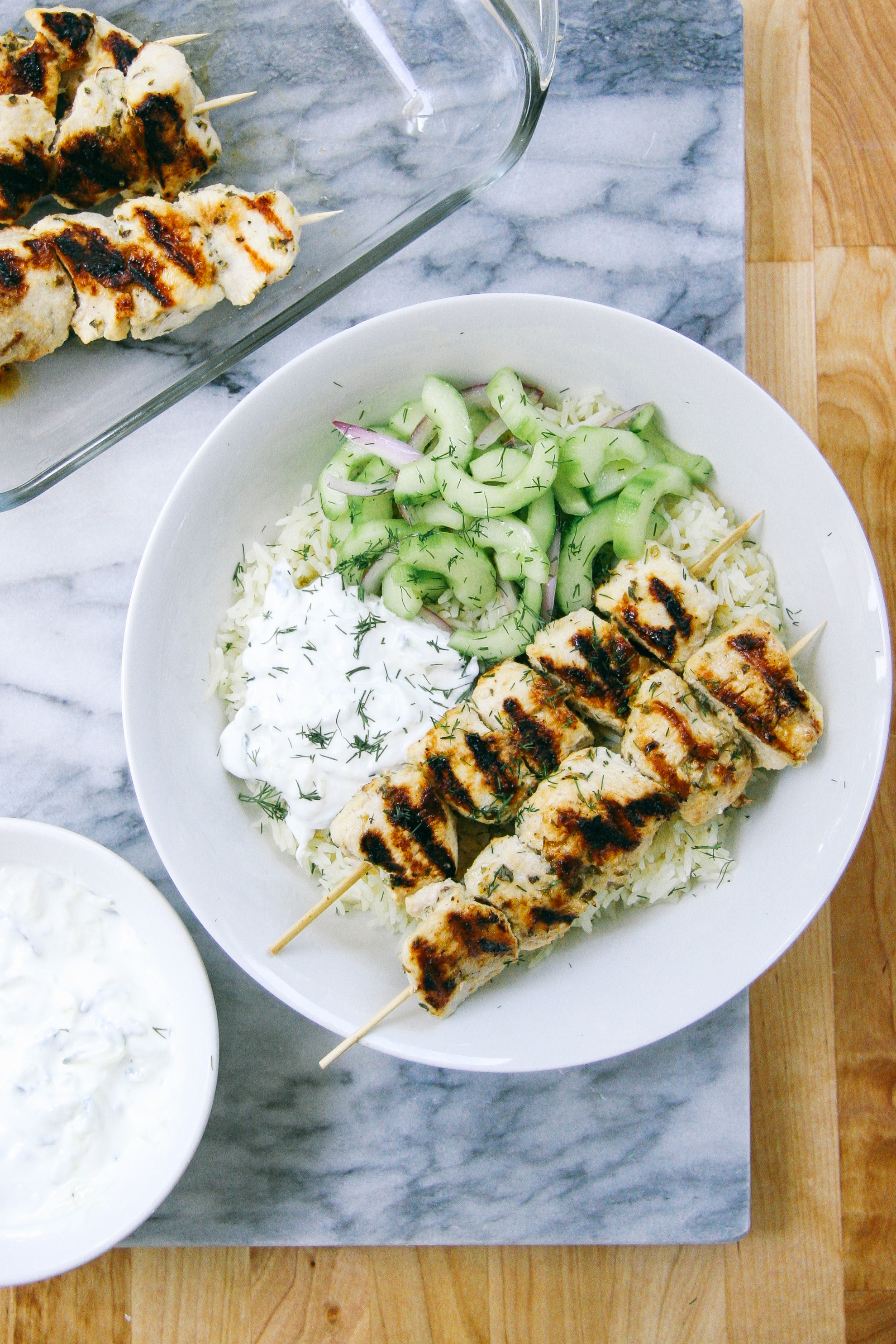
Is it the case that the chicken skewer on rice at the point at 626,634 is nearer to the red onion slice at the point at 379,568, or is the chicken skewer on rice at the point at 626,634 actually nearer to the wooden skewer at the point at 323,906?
the red onion slice at the point at 379,568

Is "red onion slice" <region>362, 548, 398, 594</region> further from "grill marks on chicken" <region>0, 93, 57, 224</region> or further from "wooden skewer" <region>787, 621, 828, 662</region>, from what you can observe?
"grill marks on chicken" <region>0, 93, 57, 224</region>

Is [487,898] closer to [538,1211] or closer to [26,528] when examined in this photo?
[538,1211]

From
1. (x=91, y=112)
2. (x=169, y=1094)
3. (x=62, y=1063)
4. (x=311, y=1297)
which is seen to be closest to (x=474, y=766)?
(x=169, y=1094)

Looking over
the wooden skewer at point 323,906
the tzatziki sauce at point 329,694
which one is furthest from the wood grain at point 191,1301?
the tzatziki sauce at point 329,694

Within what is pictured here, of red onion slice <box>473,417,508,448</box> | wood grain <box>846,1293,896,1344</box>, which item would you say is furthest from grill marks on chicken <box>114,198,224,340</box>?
wood grain <box>846,1293,896,1344</box>

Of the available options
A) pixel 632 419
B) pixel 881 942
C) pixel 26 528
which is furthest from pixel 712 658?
pixel 26 528

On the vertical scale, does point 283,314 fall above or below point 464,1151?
above
